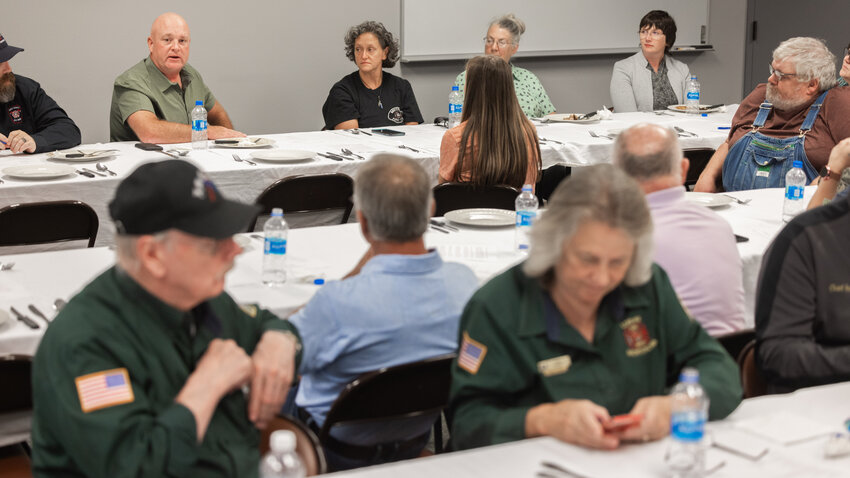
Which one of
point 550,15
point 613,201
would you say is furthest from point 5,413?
point 550,15

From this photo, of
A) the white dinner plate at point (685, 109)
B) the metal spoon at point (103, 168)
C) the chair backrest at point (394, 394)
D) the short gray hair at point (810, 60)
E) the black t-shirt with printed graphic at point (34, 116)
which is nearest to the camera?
the chair backrest at point (394, 394)

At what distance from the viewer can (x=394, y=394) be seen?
2.19 meters

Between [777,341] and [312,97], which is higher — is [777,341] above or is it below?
below

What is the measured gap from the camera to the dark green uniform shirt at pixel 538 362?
199 centimetres

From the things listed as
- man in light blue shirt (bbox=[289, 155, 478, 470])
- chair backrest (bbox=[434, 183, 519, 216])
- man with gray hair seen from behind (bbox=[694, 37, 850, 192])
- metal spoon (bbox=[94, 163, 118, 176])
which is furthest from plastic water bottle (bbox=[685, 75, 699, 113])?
man in light blue shirt (bbox=[289, 155, 478, 470])

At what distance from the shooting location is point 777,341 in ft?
7.84

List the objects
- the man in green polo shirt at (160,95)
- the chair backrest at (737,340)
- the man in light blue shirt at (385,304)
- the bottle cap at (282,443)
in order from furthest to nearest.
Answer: the man in green polo shirt at (160,95)
the chair backrest at (737,340)
the man in light blue shirt at (385,304)
the bottle cap at (282,443)

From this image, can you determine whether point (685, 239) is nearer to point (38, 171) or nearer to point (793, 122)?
point (793, 122)

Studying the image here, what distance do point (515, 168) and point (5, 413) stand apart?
2545 millimetres

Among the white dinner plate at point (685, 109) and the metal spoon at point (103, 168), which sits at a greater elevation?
the white dinner plate at point (685, 109)

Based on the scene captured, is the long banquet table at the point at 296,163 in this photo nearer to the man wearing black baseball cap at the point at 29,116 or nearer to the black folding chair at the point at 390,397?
the man wearing black baseball cap at the point at 29,116

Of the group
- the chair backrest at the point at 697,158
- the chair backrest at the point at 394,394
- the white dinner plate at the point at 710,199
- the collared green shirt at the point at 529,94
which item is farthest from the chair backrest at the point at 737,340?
the collared green shirt at the point at 529,94

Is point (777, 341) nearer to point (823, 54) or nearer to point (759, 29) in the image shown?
point (823, 54)

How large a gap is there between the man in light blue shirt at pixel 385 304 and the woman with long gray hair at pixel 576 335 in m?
0.28
